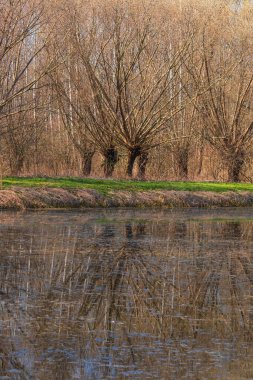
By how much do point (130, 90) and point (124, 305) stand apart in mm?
25242

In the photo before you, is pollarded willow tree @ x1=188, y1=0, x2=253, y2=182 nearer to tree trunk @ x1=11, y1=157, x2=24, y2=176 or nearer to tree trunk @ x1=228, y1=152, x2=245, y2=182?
tree trunk @ x1=228, y1=152, x2=245, y2=182

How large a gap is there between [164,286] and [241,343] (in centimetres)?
307

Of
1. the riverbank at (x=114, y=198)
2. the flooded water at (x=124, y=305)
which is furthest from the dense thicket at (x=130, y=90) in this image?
the flooded water at (x=124, y=305)

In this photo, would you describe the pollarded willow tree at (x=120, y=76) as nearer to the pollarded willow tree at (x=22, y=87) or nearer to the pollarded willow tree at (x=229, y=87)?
the pollarded willow tree at (x=22, y=87)

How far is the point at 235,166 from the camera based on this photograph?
37875mm

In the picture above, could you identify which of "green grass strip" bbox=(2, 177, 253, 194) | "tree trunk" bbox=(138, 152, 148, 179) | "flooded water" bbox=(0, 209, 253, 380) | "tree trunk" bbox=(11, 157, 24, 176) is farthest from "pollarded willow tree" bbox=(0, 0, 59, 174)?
"flooded water" bbox=(0, 209, 253, 380)

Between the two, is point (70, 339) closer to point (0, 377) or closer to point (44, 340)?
point (44, 340)

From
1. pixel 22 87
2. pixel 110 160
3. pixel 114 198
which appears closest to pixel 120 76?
pixel 110 160

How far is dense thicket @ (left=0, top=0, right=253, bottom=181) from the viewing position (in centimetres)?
3167

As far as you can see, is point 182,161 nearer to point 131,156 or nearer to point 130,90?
point 131,156

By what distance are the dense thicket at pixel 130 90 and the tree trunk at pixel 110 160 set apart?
43 millimetres

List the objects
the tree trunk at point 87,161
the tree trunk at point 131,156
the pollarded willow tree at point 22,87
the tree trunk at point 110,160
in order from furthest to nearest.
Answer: the tree trunk at point 87,161, the tree trunk at point 110,160, the tree trunk at point 131,156, the pollarded willow tree at point 22,87

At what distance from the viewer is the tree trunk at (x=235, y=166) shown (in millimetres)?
37562

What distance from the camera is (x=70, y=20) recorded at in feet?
104
